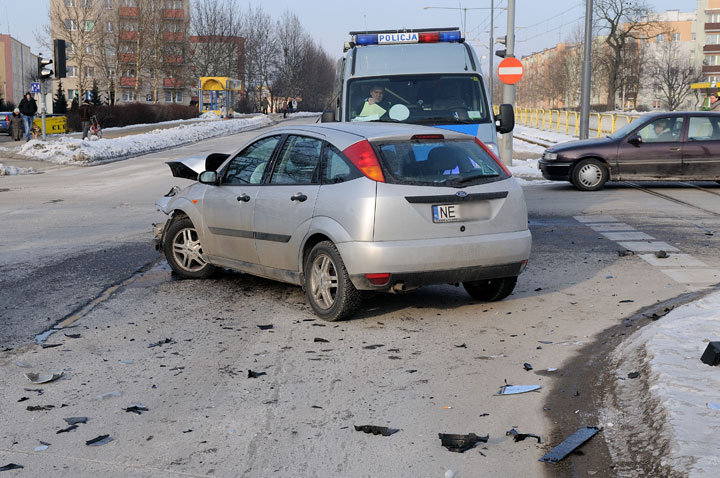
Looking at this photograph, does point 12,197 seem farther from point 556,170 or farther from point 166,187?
point 556,170

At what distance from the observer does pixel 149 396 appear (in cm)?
520

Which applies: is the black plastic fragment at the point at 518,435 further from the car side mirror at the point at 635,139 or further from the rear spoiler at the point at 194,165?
the car side mirror at the point at 635,139

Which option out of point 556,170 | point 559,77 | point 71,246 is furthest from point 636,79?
point 71,246

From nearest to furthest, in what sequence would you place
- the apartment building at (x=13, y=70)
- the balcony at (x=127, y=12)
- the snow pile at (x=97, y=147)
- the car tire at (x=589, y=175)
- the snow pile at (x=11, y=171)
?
the car tire at (x=589, y=175) → the snow pile at (x=11, y=171) → the snow pile at (x=97, y=147) → the balcony at (x=127, y=12) → the apartment building at (x=13, y=70)

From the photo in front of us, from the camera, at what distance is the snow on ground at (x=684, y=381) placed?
155 inches

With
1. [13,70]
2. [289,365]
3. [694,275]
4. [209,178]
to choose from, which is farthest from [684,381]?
[13,70]

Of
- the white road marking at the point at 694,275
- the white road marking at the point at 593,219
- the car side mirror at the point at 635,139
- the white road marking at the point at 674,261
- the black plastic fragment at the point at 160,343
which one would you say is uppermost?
the car side mirror at the point at 635,139

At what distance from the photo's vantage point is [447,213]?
683 centimetres

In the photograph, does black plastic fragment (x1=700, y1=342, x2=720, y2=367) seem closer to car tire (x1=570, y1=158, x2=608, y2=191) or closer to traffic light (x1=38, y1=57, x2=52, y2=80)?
car tire (x1=570, y1=158, x2=608, y2=191)

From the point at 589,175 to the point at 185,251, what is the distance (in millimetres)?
11009

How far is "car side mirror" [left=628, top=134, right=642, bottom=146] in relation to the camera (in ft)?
57.4

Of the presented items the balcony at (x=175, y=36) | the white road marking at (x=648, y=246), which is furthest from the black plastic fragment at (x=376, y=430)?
the balcony at (x=175, y=36)

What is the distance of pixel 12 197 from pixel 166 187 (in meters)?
3.54

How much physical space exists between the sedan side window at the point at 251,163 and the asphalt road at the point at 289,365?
106 cm
